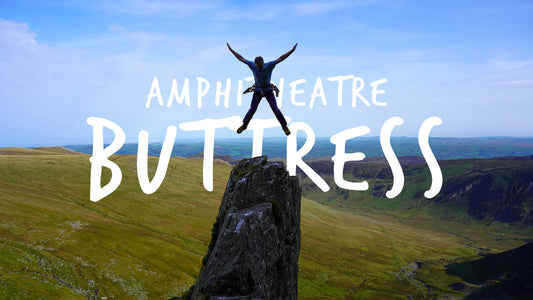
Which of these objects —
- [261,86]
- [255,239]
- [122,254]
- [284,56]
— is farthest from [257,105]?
[122,254]

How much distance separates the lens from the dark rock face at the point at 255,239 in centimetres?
2214

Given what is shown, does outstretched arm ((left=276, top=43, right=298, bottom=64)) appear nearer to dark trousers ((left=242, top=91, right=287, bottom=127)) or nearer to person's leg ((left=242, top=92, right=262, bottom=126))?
dark trousers ((left=242, top=91, right=287, bottom=127))

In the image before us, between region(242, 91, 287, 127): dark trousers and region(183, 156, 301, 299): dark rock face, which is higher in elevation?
region(242, 91, 287, 127): dark trousers

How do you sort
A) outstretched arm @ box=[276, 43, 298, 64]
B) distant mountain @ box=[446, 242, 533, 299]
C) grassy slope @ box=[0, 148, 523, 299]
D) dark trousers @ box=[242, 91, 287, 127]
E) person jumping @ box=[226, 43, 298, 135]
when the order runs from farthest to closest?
1. distant mountain @ box=[446, 242, 533, 299]
2. grassy slope @ box=[0, 148, 523, 299]
3. dark trousers @ box=[242, 91, 287, 127]
4. person jumping @ box=[226, 43, 298, 135]
5. outstretched arm @ box=[276, 43, 298, 64]

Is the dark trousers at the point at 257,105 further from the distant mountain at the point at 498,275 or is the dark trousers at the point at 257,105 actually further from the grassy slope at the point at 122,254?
the distant mountain at the point at 498,275

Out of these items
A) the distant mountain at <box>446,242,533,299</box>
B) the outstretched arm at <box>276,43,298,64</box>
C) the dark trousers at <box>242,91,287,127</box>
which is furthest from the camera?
the distant mountain at <box>446,242,533,299</box>

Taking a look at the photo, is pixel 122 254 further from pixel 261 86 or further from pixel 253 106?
pixel 261 86

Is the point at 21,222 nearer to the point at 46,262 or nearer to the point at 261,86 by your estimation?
the point at 46,262

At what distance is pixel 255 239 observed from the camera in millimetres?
23188

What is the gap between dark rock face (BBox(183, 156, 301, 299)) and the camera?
22141 mm

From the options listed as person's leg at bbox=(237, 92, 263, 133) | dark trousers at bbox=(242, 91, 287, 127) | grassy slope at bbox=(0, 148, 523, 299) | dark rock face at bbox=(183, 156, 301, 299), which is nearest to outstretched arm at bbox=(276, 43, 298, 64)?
dark trousers at bbox=(242, 91, 287, 127)

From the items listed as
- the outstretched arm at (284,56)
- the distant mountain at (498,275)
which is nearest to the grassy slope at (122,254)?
the distant mountain at (498,275)

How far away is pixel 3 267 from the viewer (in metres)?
78.0

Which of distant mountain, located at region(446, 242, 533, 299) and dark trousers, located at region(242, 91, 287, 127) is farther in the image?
distant mountain, located at region(446, 242, 533, 299)
